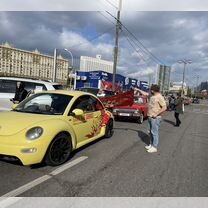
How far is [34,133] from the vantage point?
15.2 feet

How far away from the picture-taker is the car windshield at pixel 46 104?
5707 mm

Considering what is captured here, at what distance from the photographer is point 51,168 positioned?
194 inches

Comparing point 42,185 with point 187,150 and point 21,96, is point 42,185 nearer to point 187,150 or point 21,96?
point 187,150

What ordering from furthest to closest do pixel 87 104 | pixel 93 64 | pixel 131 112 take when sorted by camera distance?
1. pixel 93 64
2. pixel 131 112
3. pixel 87 104

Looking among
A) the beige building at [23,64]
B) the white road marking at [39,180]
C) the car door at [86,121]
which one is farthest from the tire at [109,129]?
the beige building at [23,64]

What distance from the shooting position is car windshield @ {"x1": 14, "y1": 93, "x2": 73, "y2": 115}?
5707mm

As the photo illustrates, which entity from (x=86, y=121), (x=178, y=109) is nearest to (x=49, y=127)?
(x=86, y=121)

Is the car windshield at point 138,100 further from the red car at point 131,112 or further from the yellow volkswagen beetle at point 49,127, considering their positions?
the yellow volkswagen beetle at point 49,127

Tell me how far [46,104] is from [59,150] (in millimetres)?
1306

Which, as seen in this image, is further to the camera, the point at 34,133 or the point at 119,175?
the point at 119,175

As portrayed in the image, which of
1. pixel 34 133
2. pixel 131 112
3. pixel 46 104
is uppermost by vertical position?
pixel 46 104

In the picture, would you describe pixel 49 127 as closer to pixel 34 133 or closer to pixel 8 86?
pixel 34 133

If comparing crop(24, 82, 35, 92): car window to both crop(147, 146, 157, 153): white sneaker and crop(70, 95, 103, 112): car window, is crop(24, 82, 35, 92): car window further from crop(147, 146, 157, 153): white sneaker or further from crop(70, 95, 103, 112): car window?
crop(147, 146, 157, 153): white sneaker
